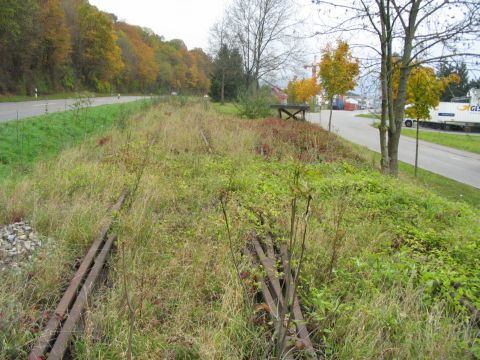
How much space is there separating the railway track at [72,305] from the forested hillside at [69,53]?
26.4m

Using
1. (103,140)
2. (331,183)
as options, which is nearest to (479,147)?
(331,183)

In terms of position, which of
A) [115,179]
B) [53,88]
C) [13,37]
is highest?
[13,37]

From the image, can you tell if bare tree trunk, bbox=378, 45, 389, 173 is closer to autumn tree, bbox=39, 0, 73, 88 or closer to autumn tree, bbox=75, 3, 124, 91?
autumn tree, bbox=39, 0, 73, 88

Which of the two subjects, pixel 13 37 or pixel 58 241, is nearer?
pixel 58 241

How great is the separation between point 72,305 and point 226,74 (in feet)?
155

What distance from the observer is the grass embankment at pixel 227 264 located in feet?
8.42

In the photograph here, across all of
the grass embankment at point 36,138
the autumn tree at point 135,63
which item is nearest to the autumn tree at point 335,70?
the grass embankment at point 36,138

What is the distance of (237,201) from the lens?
5.64 m

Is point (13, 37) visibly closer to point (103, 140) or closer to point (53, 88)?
point (53, 88)

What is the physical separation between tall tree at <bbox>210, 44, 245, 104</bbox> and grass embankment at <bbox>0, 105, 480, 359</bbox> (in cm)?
3919

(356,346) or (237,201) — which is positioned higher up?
(237,201)

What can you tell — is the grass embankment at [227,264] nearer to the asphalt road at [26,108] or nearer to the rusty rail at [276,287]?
the rusty rail at [276,287]

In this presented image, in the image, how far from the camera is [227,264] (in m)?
3.58

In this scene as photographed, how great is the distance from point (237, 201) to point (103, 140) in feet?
17.3
